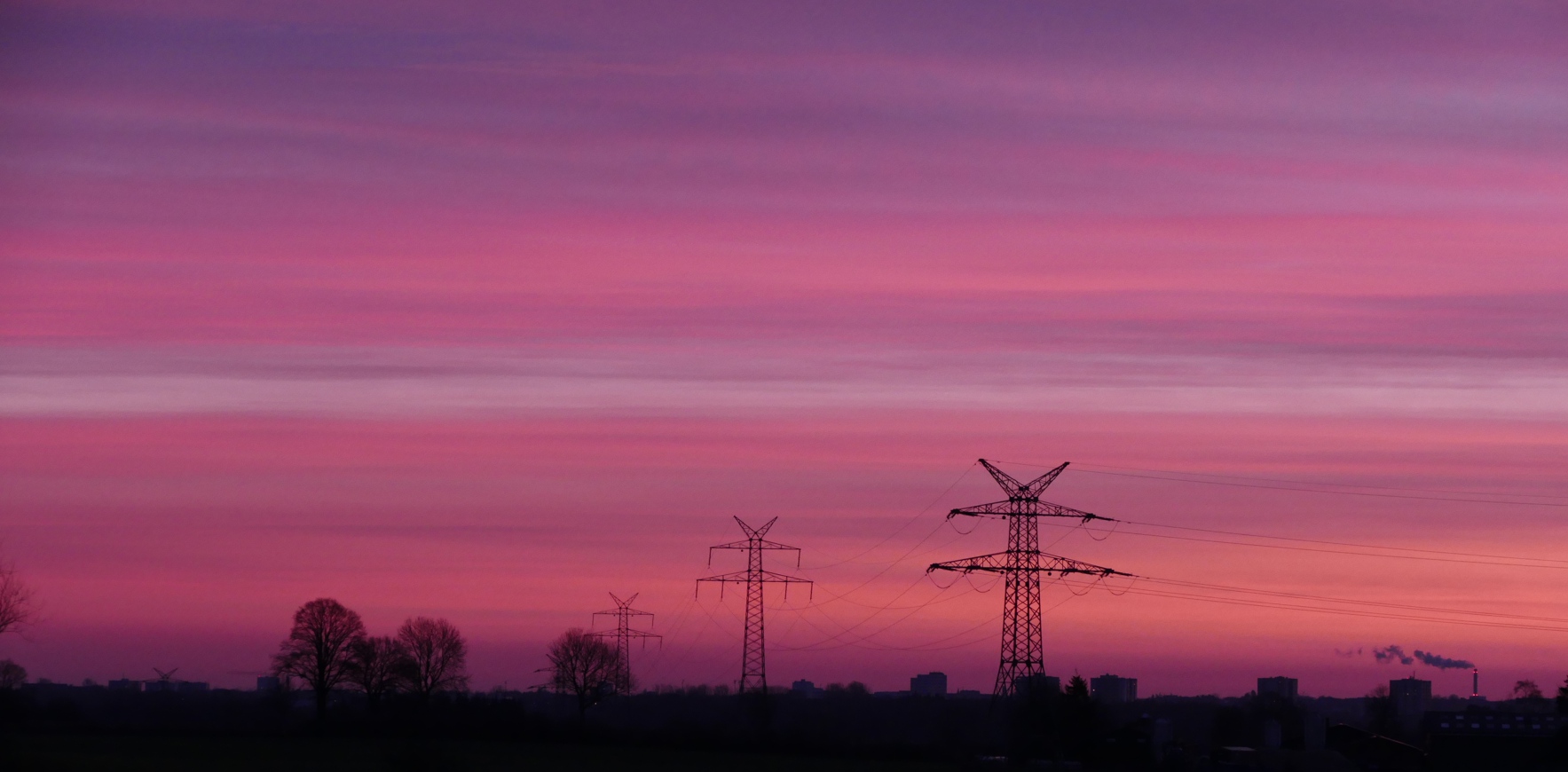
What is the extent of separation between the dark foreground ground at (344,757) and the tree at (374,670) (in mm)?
51601

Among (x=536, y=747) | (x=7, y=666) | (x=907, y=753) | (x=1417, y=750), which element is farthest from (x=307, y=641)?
(x=1417, y=750)

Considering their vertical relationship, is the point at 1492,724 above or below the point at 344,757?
above

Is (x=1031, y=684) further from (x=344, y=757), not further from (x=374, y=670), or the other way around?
(x=374, y=670)

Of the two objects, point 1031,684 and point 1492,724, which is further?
point 1492,724

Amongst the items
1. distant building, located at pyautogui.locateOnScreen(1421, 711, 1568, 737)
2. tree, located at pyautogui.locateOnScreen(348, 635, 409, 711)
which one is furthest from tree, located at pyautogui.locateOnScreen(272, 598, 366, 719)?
distant building, located at pyautogui.locateOnScreen(1421, 711, 1568, 737)

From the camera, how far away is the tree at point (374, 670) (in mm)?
173375

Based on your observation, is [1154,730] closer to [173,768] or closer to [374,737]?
[374,737]

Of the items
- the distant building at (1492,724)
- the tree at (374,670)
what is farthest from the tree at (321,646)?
the distant building at (1492,724)

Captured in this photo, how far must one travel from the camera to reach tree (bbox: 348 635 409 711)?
17338cm

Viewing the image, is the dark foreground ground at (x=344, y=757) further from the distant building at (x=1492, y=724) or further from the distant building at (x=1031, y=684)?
the distant building at (x=1492, y=724)

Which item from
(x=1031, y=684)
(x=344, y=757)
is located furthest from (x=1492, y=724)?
(x=344, y=757)

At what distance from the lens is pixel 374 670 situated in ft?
579

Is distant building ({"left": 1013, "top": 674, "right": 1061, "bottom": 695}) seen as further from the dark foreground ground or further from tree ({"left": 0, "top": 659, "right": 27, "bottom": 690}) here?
tree ({"left": 0, "top": 659, "right": 27, "bottom": 690})

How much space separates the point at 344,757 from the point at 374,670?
261ft
